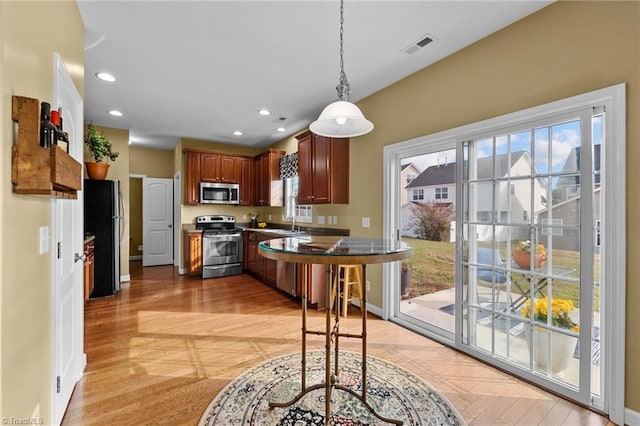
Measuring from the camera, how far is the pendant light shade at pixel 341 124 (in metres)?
1.90

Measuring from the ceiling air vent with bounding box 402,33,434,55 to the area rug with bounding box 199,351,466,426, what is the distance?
2.62m

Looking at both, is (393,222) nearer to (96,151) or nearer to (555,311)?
(555,311)

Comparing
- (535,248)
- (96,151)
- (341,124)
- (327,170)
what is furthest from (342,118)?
(96,151)

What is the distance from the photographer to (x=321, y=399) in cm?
192

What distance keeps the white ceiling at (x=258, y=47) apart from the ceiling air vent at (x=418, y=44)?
0.02 m

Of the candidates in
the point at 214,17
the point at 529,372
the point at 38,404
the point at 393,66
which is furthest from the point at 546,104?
the point at 38,404

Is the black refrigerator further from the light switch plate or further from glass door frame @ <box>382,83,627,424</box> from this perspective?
glass door frame @ <box>382,83,627,424</box>

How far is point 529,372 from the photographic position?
214 cm

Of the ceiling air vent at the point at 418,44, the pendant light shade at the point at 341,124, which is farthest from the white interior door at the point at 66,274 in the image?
the ceiling air vent at the point at 418,44

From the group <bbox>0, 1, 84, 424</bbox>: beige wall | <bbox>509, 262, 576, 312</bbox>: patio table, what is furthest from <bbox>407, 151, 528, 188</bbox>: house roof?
<bbox>0, 1, 84, 424</bbox>: beige wall

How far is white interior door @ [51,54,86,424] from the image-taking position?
1617mm

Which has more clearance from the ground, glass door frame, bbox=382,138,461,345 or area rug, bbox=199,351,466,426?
glass door frame, bbox=382,138,461,345

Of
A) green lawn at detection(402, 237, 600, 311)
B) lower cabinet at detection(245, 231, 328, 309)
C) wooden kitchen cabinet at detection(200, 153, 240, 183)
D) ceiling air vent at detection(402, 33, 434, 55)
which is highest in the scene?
ceiling air vent at detection(402, 33, 434, 55)

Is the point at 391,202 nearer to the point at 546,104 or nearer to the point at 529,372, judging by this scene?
the point at 546,104
